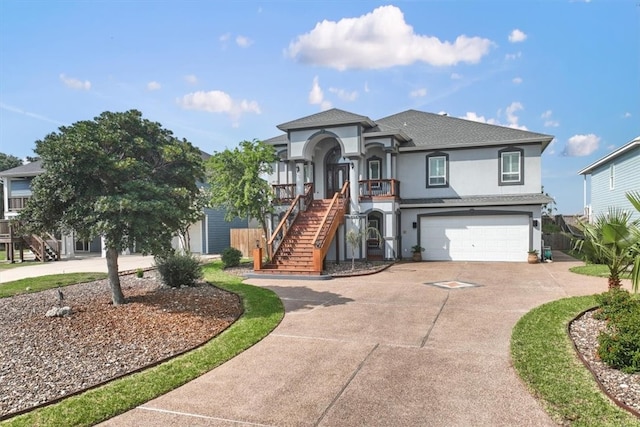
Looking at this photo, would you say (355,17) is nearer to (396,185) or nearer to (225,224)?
(396,185)

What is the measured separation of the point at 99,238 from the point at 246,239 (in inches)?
382

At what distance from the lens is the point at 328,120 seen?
18281mm

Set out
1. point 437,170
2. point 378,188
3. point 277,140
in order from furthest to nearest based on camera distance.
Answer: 1. point 277,140
2. point 437,170
3. point 378,188

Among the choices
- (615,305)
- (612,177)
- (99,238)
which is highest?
(612,177)

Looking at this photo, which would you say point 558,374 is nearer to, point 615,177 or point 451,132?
point 451,132

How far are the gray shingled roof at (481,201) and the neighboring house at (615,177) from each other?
3349 millimetres

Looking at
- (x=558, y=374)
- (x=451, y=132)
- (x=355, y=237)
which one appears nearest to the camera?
(x=558, y=374)

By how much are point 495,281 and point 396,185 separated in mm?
8184

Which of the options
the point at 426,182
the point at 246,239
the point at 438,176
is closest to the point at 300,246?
the point at 246,239

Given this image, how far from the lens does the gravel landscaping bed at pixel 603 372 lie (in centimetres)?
455

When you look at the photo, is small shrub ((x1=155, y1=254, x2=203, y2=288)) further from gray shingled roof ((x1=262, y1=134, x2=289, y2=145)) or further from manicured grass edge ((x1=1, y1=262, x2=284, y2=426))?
gray shingled roof ((x1=262, y1=134, x2=289, y2=145))

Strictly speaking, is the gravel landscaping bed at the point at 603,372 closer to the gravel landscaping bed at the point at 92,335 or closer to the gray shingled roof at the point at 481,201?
the gravel landscaping bed at the point at 92,335

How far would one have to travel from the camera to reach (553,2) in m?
13.4

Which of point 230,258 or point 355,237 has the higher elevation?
→ point 355,237
